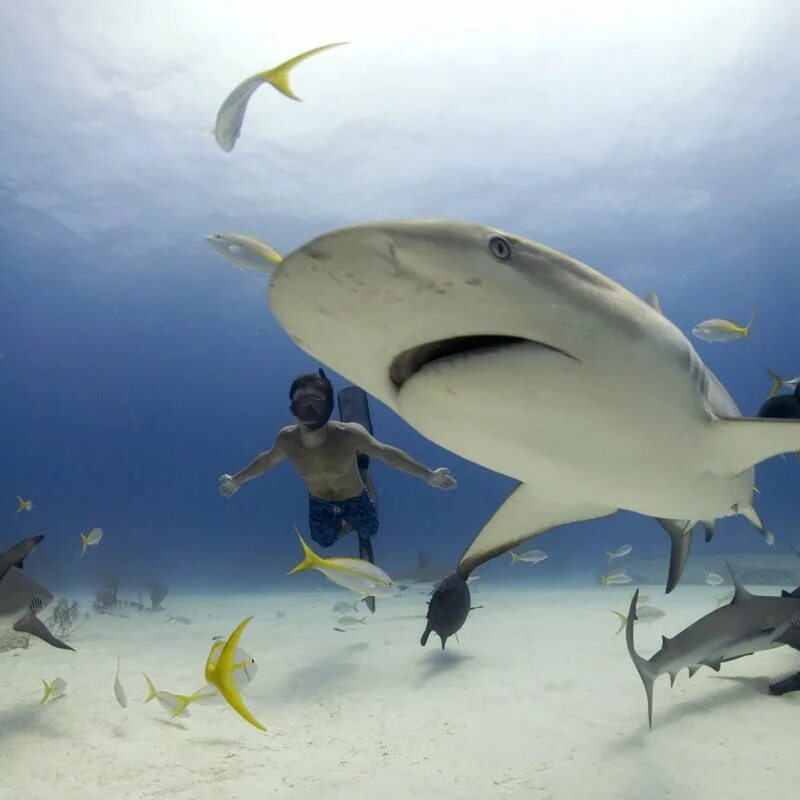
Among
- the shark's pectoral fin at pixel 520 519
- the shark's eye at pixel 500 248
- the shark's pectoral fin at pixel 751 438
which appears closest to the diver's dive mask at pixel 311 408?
the shark's pectoral fin at pixel 520 519

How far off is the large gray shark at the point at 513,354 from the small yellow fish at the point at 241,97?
105 inches

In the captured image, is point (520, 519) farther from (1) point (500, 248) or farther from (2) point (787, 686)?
(2) point (787, 686)

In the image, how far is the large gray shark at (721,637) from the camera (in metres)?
3.67

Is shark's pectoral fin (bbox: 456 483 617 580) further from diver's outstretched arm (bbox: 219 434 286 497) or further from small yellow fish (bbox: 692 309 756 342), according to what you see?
small yellow fish (bbox: 692 309 756 342)

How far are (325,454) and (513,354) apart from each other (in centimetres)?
546

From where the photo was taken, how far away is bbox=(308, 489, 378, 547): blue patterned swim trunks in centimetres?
764

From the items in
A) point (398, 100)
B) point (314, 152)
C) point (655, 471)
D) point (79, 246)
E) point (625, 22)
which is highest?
point (625, 22)

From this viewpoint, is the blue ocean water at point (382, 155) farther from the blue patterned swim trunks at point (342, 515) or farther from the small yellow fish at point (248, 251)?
the small yellow fish at point (248, 251)

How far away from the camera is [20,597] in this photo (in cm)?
432

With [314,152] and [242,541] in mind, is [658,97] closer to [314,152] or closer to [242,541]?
[314,152]

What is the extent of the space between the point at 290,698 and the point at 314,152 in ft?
79.0

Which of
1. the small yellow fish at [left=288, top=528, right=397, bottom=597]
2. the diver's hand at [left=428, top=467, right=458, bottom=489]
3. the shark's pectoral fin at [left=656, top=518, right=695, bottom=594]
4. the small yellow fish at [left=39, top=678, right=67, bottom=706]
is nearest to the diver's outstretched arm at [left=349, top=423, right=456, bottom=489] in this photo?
the diver's hand at [left=428, top=467, right=458, bottom=489]

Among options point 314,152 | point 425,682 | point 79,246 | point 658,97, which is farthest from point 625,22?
point 79,246

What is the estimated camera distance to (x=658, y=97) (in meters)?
23.0
